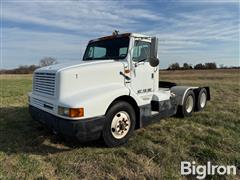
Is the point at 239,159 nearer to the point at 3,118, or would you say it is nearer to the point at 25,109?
the point at 3,118

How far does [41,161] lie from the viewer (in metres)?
3.72

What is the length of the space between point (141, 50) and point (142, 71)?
0.52 metres

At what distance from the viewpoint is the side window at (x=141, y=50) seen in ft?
16.2

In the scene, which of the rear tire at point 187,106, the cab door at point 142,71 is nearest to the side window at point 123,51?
the cab door at point 142,71

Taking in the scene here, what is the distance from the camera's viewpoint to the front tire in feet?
13.5

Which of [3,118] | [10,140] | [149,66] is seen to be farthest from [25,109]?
[149,66]

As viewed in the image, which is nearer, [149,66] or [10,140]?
[10,140]

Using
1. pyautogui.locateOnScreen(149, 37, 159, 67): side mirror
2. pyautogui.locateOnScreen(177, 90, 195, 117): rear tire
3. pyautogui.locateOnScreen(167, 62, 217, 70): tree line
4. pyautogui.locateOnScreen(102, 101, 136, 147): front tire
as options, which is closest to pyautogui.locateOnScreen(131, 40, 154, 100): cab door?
pyautogui.locateOnScreen(149, 37, 159, 67): side mirror

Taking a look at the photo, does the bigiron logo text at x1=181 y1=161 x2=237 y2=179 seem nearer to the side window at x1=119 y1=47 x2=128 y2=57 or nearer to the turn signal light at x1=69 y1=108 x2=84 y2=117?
the turn signal light at x1=69 y1=108 x2=84 y2=117

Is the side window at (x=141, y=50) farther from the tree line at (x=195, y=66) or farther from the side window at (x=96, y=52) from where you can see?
the tree line at (x=195, y=66)

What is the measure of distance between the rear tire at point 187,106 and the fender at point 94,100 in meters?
3.00

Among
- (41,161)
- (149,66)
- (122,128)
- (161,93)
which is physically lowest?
(41,161)

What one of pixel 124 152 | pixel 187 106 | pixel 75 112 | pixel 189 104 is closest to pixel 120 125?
pixel 124 152

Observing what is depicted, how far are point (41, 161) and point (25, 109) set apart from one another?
490cm
